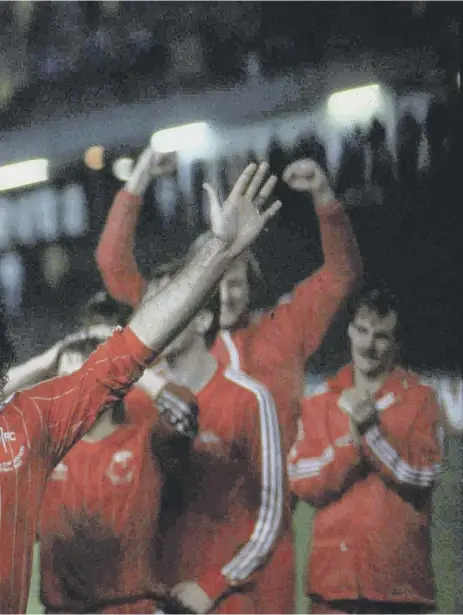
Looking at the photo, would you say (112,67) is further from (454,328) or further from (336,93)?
(454,328)

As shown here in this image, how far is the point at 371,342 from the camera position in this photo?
6.02ft

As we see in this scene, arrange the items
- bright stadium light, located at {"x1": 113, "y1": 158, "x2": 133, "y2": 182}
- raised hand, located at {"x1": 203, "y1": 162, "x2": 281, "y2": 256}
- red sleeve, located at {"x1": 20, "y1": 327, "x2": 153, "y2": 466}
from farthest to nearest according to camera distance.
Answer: bright stadium light, located at {"x1": 113, "y1": 158, "x2": 133, "y2": 182}, raised hand, located at {"x1": 203, "y1": 162, "x2": 281, "y2": 256}, red sleeve, located at {"x1": 20, "y1": 327, "x2": 153, "y2": 466}

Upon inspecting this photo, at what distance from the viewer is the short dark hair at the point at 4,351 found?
1.78 meters

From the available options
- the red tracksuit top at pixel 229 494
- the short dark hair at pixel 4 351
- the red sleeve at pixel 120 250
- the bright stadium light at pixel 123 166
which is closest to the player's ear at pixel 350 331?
the red tracksuit top at pixel 229 494

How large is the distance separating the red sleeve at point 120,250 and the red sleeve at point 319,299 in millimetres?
303

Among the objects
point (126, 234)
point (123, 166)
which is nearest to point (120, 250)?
point (126, 234)

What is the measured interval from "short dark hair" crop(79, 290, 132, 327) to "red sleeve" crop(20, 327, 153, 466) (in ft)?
0.35

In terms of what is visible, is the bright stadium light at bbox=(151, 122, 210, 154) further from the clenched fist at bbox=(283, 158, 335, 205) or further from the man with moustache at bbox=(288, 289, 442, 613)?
the man with moustache at bbox=(288, 289, 442, 613)

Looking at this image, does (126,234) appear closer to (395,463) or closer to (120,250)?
(120,250)

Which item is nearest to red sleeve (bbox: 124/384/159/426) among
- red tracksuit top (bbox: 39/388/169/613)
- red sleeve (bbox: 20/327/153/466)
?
red tracksuit top (bbox: 39/388/169/613)

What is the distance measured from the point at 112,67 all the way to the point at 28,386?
0.71 metres

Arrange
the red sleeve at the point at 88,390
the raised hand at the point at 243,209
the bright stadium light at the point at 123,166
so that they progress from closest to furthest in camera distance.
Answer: the red sleeve at the point at 88,390 < the raised hand at the point at 243,209 < the bright stadium light at the point at 123,166

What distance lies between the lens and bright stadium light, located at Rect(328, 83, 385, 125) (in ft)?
6.08

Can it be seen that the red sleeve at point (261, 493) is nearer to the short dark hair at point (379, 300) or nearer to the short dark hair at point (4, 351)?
the short dark hair at point (379, 300)
